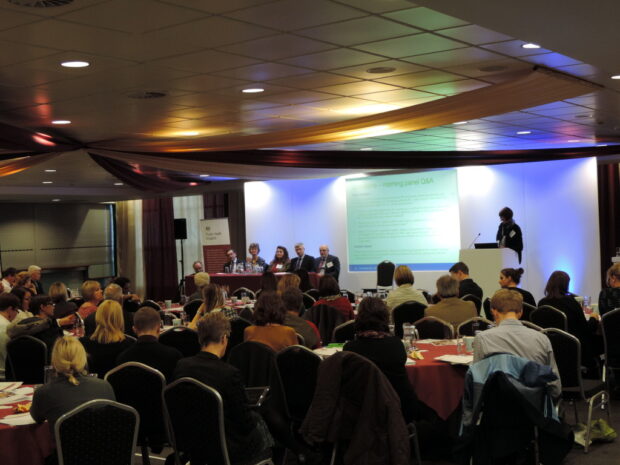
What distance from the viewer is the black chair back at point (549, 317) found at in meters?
7.02

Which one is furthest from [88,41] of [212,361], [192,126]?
[192,126]

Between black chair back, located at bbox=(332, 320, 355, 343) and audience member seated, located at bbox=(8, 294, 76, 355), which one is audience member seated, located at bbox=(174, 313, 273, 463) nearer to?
black chair back, located at bbox=(332, 320, 355, 343)

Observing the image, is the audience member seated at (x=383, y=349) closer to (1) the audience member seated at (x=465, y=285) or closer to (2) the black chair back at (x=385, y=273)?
(1) the audience member seated at (x=465, y=285)

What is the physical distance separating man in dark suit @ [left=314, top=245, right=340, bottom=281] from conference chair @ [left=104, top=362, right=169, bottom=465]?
396 inches

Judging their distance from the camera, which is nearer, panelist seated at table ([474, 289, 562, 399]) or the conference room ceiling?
panelist seated at table ([474, 289, 562, 399])

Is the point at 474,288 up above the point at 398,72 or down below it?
below

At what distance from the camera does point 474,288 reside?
9086 millimetres

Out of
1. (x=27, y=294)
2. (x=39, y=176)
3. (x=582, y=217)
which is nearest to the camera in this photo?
(x=27, y=294)

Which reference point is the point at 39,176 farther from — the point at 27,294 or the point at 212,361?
the point at 212,361

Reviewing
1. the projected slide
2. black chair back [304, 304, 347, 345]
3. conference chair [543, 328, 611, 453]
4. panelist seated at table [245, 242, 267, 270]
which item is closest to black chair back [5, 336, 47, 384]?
black chair back [304, 304, 347, 345]

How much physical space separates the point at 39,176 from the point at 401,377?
40.3 feet

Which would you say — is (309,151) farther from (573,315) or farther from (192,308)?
(573,315)

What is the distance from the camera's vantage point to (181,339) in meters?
6.64

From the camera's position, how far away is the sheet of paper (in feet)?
14.2
